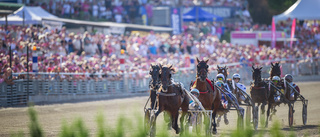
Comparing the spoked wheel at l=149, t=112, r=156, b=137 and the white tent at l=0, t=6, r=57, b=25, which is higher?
the white tent at l=0, t=6, r=57, b=25

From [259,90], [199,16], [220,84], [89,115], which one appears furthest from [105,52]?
[199,16]

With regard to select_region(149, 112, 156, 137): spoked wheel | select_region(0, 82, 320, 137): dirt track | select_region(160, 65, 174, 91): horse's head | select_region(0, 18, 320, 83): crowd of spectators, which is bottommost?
select_region(0, 82, 320, 137): dirt track

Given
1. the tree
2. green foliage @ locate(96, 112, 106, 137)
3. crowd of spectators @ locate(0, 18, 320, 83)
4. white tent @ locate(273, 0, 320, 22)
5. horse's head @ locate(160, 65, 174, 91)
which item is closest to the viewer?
green foliage @ locate(96, 112, 106, 137)

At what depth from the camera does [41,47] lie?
766 inches

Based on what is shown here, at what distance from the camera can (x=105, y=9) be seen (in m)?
29.4

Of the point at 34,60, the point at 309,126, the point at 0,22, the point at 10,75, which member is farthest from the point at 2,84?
the point at 309,126

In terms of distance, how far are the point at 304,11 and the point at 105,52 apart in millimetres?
13546

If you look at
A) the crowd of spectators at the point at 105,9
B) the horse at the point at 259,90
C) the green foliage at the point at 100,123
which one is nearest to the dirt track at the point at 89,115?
the horse at the point at 259,90

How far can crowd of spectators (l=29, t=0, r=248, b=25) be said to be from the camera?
26.8m

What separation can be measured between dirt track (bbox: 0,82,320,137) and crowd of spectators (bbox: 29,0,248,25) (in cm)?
867

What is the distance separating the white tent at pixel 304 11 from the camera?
1195 inches

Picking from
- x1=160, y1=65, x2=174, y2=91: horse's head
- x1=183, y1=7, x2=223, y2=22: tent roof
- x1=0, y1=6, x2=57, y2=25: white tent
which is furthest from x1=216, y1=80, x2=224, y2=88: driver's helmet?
x1=183, y1=7, x2=223, y2=22: tent roof

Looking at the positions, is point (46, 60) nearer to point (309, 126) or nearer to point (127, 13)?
point (309, 126)

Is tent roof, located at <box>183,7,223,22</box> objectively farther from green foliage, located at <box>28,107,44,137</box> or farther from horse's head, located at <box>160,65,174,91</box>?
green foliage, located at <box>28,107,44,137</box>
